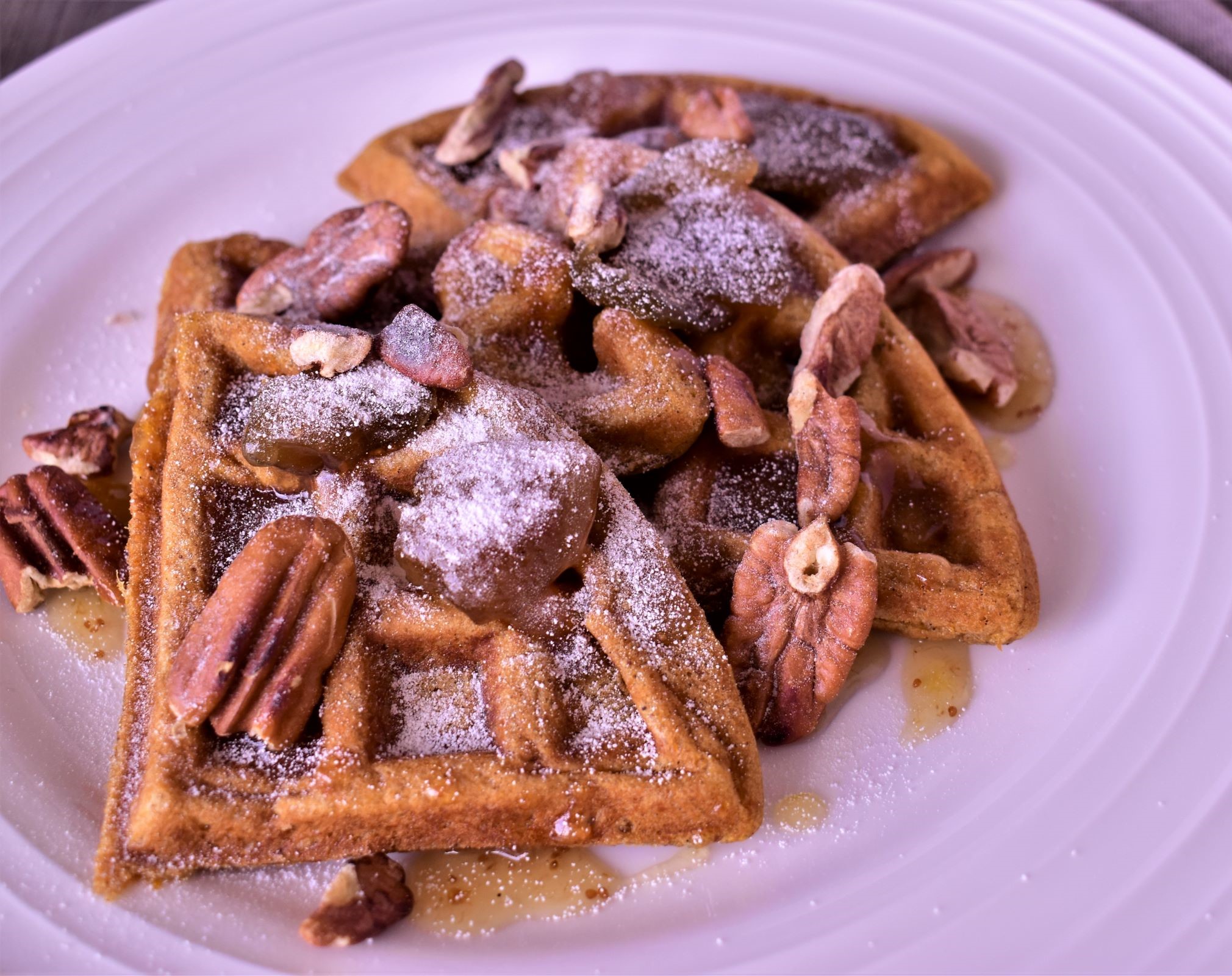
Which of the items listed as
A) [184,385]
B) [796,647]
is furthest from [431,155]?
[796,647]

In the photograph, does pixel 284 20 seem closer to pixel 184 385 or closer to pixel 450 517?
pixel 184 385

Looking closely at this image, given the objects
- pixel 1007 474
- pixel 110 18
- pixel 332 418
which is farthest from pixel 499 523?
pixel 110 18

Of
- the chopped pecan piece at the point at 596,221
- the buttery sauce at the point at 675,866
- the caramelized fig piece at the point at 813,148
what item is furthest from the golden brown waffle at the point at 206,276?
the buttery sauce at the point at 675,866

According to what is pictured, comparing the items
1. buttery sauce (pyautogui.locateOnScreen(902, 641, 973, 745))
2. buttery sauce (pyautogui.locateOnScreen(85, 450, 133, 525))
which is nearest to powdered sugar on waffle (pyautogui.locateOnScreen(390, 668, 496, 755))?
buttery sauce (pyautogui.locateOnScreen(902, 641, 973, 745))

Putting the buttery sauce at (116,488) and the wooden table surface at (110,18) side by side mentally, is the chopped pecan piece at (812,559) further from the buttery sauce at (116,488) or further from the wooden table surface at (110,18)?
the wooden table surface at (110,18)

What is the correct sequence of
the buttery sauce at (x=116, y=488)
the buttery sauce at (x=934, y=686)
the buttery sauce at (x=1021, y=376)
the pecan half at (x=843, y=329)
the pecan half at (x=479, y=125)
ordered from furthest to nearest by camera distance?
1. the pecan half at (x=479, y=125)
2. the buttery sauce at (x=1021, y=376)
3. the buttery sauce at (x=116, y=488)
4. the pecan half at (x=843, y=329)
5. the buttery sauce at (x=934, y=686)

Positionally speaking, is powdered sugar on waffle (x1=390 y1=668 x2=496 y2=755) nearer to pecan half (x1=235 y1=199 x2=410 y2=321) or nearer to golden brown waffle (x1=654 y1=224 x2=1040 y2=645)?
golden brown waffle (x1=654 y1=224 x2=1040 y2=645)
